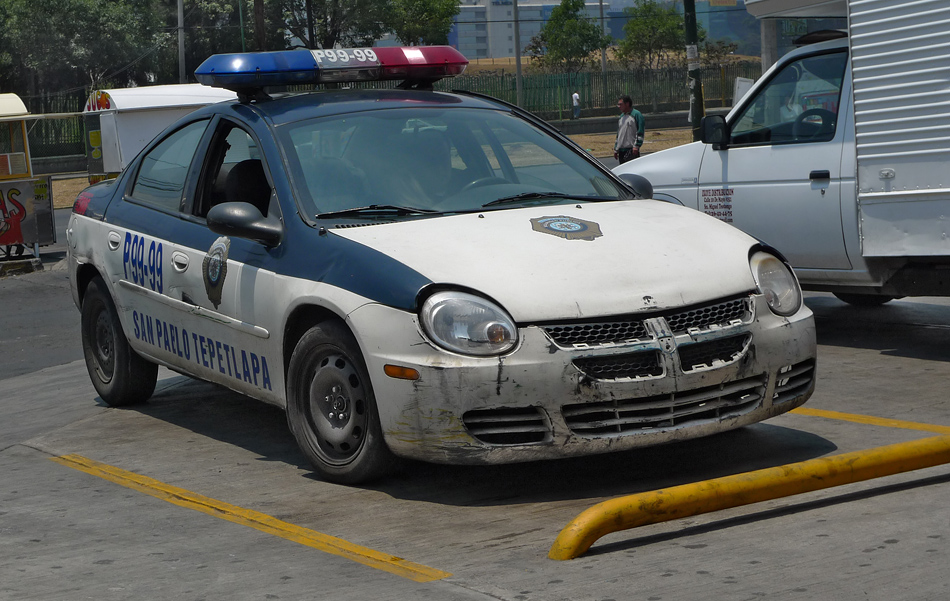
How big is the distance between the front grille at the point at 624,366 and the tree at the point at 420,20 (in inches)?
2395

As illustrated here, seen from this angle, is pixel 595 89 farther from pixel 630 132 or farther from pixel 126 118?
pixel 126 118

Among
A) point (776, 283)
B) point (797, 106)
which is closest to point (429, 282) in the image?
point (776, 283)

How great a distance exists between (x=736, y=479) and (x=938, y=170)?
330 centimetres

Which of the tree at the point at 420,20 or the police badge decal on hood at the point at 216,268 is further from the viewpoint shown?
the tree at the point at 420,20

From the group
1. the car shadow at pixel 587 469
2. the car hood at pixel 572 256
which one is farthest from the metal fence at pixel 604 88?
the car hood at pixel 572 256

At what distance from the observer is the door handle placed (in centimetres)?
578

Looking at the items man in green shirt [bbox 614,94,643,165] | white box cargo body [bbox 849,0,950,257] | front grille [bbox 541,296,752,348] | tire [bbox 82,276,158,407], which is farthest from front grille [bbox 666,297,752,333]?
man in green shirt [bbox 614,94,643,165]

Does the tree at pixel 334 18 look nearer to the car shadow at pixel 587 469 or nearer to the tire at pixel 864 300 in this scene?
the tire at pixel 864 300

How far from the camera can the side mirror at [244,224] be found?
520 centimetres

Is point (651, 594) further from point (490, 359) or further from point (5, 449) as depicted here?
point (5, 449)

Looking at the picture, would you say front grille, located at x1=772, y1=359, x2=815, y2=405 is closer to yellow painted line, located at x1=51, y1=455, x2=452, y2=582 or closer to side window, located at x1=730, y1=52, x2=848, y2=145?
yellow painted line, located at x1=51, y1=455, x2=452, y2=582

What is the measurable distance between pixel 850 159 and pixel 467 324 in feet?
12.5

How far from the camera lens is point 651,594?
3.53 metres

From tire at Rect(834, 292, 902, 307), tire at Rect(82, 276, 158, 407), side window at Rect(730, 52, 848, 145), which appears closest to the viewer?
tire at Rect(82, 276, 158, 407)
